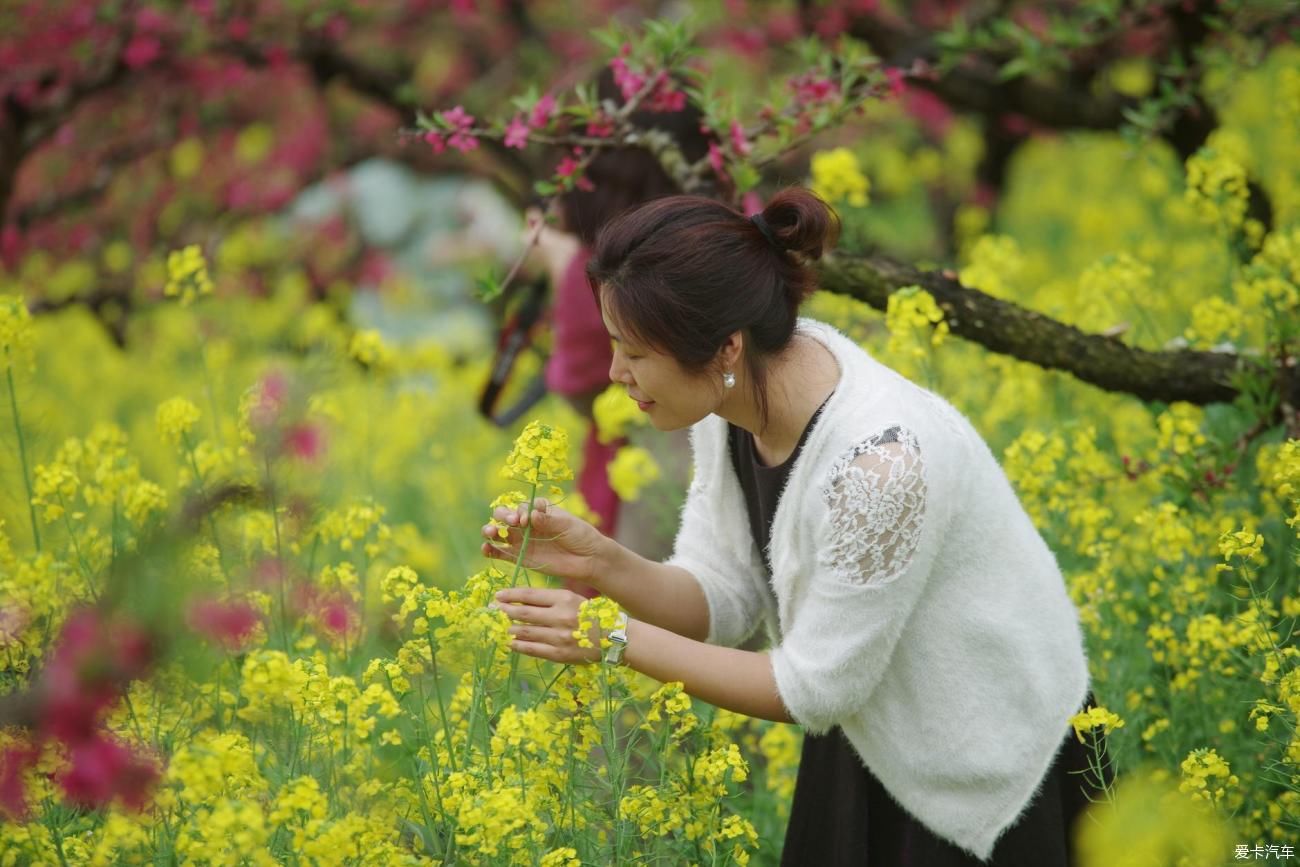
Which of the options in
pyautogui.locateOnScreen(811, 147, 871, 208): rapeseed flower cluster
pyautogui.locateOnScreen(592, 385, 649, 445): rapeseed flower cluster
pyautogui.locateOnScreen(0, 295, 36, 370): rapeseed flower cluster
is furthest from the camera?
pyautogui.locateOnScreen(811, 147, 871, 208): rapeseed flower cluster

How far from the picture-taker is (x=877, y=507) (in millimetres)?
1930

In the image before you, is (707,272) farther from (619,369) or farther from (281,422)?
(281,422)

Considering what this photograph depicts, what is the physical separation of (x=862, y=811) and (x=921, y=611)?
0.40 meters

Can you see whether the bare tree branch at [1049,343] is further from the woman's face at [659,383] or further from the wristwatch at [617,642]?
the wristwatch at [617,642]

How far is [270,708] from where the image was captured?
2104 mm

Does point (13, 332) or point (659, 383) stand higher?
point (659, 383)

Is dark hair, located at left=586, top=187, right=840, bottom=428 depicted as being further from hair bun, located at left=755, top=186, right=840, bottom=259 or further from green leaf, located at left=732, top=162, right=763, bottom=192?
green leaf, located at left=732, top=162, right=763, bottom=192

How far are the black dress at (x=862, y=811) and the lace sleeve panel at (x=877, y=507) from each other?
168mm

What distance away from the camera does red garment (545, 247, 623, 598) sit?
3.59 metres

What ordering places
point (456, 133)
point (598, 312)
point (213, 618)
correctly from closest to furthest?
point (213, 618) → point (456, 133) → point (598, 312)

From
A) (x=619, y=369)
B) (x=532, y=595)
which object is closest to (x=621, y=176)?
(x=619, y=369)

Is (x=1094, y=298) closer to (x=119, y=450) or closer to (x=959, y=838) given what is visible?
(x=959, y=838)

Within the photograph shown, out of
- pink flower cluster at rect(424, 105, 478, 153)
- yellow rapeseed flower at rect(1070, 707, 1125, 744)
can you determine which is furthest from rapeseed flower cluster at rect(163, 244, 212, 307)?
yellow rapeseed flower at rect(1070, 707, 1125, 744)

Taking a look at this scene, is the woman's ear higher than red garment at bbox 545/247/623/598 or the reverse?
higher
